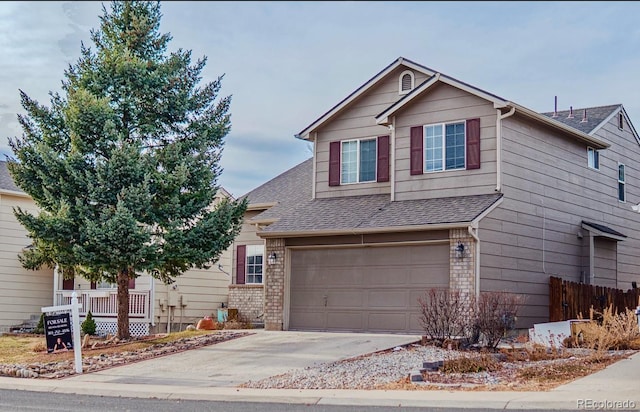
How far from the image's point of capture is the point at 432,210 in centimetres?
2059

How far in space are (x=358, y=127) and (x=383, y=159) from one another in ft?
4.70

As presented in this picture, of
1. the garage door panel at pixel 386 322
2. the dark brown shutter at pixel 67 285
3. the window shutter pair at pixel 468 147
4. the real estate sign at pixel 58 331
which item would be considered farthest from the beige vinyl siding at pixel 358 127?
the dark brown shutter at pixel 67 285

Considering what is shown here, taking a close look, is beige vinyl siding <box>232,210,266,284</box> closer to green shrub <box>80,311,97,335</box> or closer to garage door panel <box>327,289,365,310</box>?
green shrub <box>80,311,97,335</box>

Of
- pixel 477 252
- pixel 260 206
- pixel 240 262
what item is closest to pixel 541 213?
pixel 477 252

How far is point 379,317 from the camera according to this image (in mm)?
20969

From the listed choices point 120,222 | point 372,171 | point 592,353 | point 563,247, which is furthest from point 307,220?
point 592,353

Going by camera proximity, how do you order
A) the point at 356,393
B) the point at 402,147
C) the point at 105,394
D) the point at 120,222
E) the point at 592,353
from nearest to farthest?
the point at 356,393
the point at 105,394
the point at 592,353
the point at 120,222
the point at 402,147

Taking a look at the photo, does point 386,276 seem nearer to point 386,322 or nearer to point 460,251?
point 386,322

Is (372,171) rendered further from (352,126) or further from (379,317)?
(379,317)

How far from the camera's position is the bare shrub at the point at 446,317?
1755 cm

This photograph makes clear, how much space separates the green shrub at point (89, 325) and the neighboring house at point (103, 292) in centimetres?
129

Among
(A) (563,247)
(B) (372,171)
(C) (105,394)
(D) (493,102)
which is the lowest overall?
(C) (105,394)

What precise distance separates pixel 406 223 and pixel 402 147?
2839 mm
